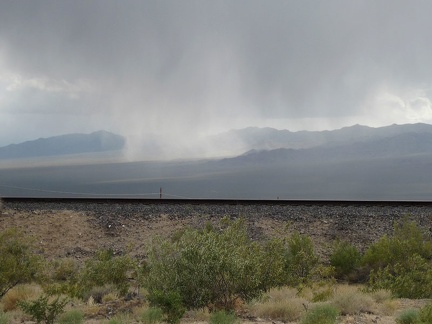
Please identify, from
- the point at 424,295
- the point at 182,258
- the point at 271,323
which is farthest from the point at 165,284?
the point at 424,295

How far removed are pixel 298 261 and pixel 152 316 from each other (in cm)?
752

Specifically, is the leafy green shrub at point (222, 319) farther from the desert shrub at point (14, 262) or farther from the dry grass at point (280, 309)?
the desert shrub at point (14, 262)

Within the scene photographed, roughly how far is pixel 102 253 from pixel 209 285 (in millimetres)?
6160

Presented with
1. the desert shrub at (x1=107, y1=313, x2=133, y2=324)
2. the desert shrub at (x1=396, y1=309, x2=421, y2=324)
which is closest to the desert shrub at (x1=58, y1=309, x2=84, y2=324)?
the desert shrub at (x1=107, y1=313, x2=133, y2=324)

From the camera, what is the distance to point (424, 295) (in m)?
17.1

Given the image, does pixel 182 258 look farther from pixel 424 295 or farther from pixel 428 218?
pixel 428 218

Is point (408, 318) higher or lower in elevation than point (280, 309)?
higher

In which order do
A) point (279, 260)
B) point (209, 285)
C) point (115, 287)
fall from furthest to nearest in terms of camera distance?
point (115, 287) < point (279, 260) < point (209, 285)

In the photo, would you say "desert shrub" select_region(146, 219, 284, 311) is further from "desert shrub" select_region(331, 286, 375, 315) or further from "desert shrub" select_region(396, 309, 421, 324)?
"desert shrub" select_region(396, 309, 421, 324)

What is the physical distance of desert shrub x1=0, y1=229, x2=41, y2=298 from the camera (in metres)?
16.7

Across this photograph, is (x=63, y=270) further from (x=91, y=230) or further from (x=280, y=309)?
(x=280, y=309)

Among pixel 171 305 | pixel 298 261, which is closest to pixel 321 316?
pixel 171 305

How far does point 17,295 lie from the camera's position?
16.1 meters

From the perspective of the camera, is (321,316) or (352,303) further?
(352,303)
